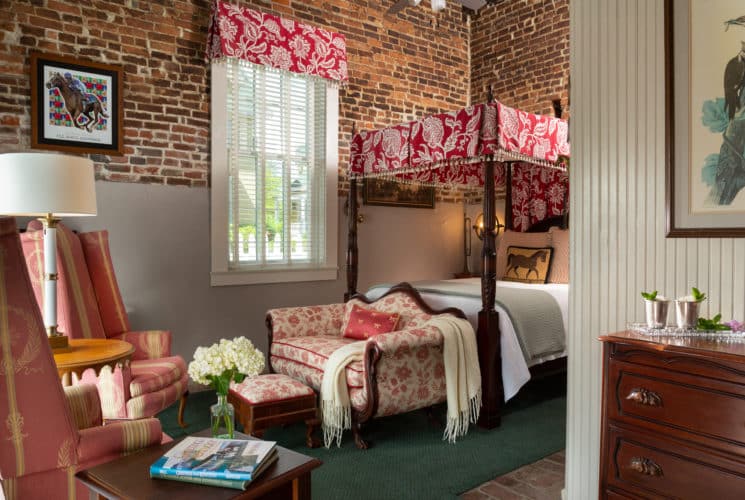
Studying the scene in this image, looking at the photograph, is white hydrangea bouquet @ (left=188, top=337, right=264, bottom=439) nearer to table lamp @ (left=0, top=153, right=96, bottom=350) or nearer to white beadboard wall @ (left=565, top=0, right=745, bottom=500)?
table lamp @ (left=0, top=153, right=96, bottom=350)

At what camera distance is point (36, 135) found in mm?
4195

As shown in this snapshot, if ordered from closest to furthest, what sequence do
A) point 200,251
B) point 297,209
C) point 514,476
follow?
point 514,476, point 200,251, point 297,209

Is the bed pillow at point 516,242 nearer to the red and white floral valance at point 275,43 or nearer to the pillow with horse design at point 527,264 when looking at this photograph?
the pillow with horse design at point 527,264

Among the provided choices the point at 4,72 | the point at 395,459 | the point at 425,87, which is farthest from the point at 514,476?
the point at 425,87

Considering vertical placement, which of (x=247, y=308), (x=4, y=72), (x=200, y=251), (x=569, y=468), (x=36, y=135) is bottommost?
(x=569, y=468)

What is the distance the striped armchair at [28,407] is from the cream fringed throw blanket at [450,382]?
1.89 m

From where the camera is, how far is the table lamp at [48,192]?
291 centimetres

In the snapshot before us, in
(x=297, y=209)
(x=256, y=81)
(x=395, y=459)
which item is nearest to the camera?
(x=395, y=459)

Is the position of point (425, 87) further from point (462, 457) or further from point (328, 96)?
point (462, 457)

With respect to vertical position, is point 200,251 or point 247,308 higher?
point 200,251

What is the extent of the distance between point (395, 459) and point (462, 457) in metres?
0.41

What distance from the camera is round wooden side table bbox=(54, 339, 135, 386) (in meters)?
2.67

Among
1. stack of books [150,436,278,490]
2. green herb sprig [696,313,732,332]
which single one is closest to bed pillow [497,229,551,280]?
green herb sprig [696,313,732,332]

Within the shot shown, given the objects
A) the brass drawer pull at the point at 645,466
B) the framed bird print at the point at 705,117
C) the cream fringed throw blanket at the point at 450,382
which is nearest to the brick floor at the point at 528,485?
the cream fringed throw blanket at the point at 450,382
